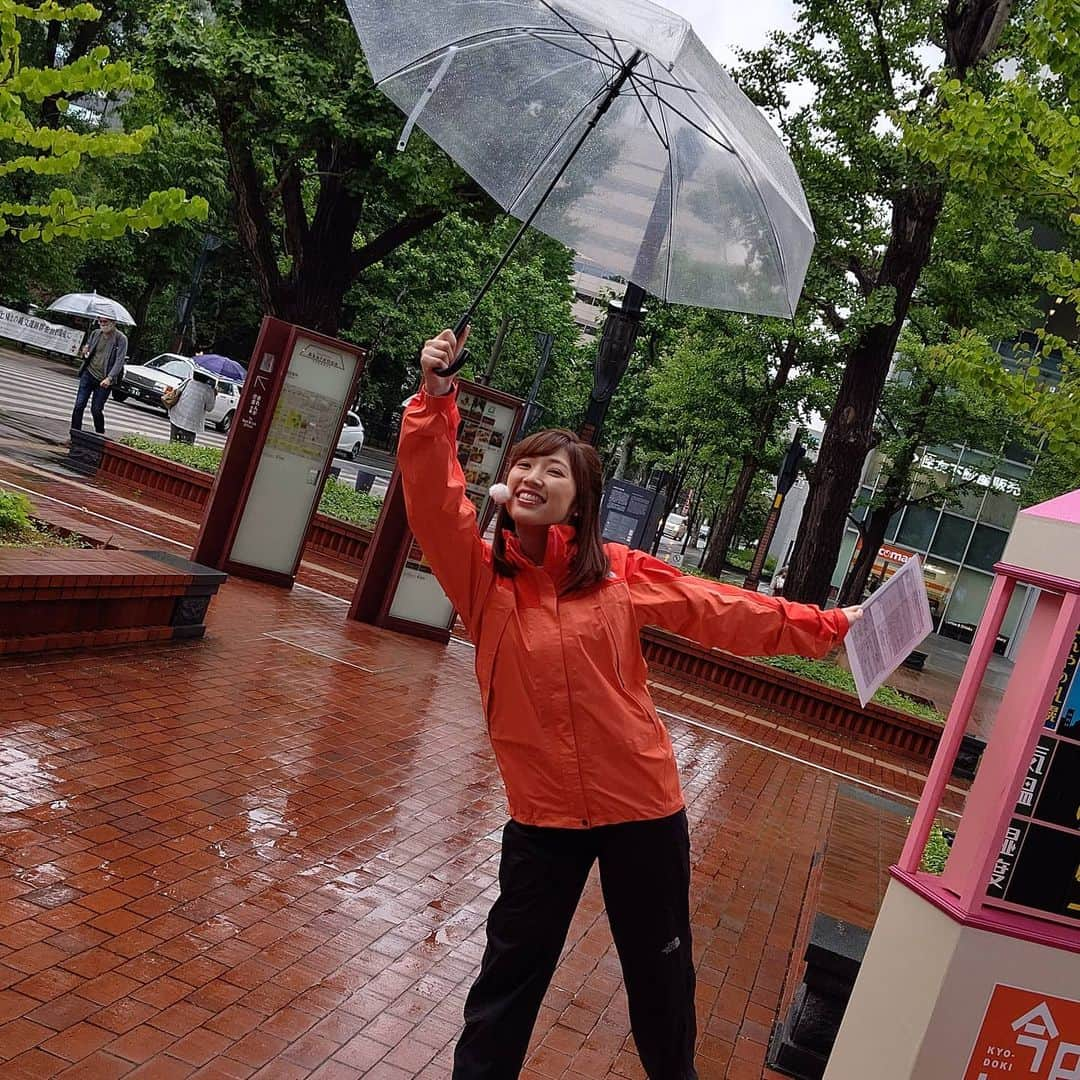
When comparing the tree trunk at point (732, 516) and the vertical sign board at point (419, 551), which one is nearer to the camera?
the vertical sign board at point (419, 551)

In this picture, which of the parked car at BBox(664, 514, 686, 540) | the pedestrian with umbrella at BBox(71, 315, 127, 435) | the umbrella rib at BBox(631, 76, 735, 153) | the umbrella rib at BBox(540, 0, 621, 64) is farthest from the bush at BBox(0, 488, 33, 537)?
the parked car at BBox(664, 514, 686, 540)

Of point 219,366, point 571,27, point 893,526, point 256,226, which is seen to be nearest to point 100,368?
point 256,226

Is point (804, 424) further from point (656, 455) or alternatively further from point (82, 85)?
point (82, 85)

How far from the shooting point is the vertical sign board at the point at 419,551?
11320 millimetres

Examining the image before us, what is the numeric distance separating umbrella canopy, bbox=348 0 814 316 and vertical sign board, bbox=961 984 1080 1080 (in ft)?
8.83

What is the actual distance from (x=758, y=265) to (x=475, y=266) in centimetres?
3469

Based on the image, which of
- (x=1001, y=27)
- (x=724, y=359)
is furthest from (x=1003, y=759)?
(x=724, y=359)

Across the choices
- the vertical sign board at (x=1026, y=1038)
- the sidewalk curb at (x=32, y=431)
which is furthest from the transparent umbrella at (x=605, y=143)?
the sidewalk curb at (x=32, y=431)

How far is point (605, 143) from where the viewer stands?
192 inches

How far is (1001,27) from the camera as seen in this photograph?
15789 mm

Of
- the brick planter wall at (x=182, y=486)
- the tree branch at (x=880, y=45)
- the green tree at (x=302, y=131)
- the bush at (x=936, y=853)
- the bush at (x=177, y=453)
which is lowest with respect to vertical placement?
the brick planter wall at (x=182, y=486)

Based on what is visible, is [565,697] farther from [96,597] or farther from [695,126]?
[96,597]

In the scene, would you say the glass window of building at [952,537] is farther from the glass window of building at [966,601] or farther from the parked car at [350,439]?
the parked car at [350,439]

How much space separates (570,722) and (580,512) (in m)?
0.52
